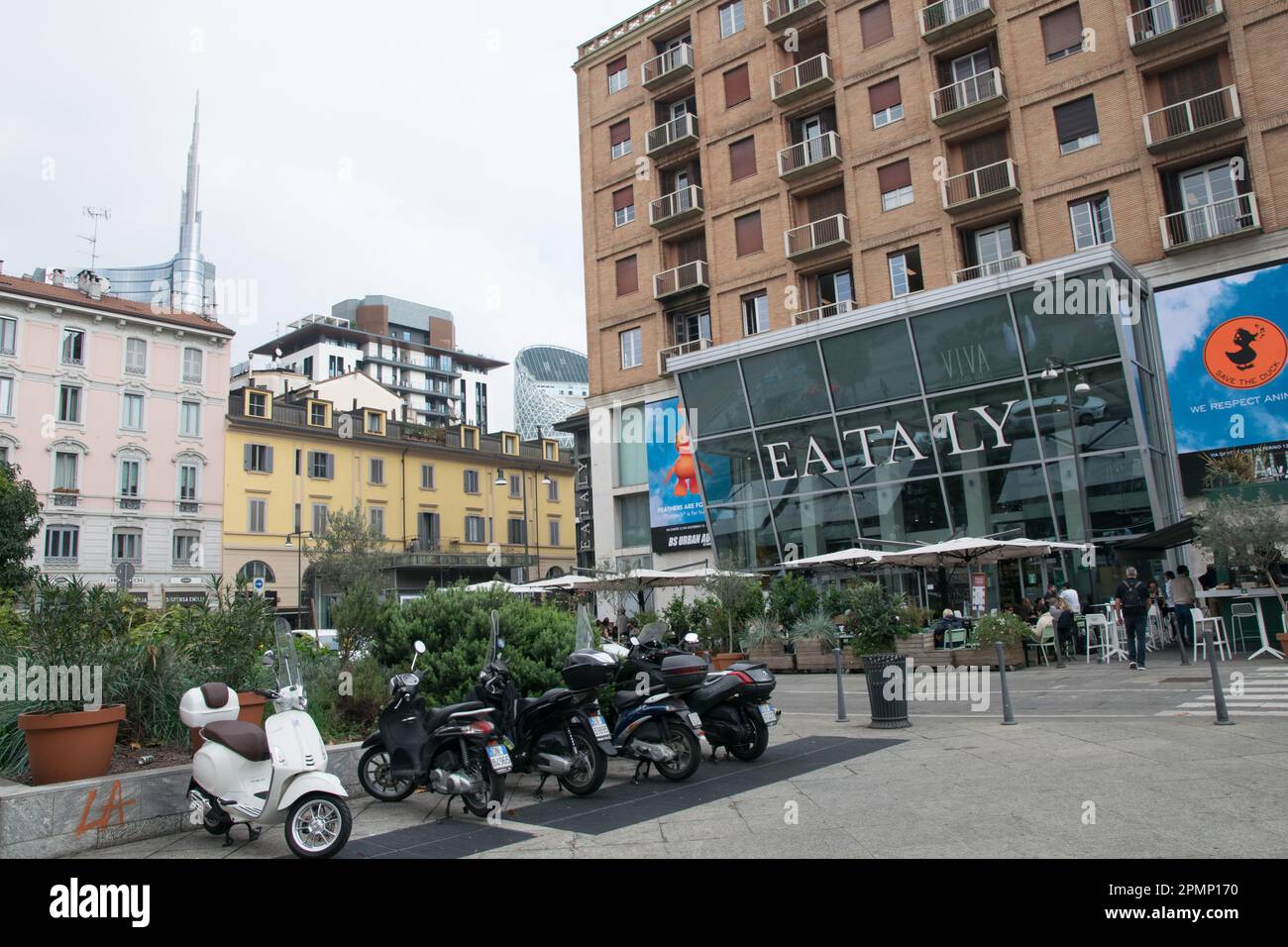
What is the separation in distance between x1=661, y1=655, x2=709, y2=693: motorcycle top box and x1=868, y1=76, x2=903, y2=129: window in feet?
86.2

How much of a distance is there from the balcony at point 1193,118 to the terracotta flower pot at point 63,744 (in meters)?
27.2

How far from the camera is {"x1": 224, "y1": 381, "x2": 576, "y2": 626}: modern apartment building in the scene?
46688 millimetres

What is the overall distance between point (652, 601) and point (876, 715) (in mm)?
23064

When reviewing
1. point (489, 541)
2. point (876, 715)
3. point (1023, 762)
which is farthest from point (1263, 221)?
point (489, 541)

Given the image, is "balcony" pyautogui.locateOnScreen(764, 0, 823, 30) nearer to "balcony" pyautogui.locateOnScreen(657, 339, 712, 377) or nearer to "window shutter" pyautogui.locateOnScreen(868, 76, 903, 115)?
"window shutter" pyautogui.locateOnScreen(868, 76, 903, 115)

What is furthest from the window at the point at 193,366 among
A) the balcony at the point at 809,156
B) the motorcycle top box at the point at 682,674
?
the motorcycle top box at the point at 682,674

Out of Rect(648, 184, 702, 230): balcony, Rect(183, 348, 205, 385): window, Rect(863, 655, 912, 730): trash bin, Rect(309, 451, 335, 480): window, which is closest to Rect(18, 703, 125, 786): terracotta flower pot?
Rect(863, 655, 912, 730): trash bin

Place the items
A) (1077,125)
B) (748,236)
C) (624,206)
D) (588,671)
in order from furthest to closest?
(624,206)
(748,236)
(1077,125)
(588,671)

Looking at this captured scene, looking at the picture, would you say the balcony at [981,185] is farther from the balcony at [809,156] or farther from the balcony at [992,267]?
the balcony at [809,156]

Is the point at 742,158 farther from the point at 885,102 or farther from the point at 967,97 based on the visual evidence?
the point at 967,97

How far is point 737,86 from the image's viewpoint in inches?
1346

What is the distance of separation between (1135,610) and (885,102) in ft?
68.7

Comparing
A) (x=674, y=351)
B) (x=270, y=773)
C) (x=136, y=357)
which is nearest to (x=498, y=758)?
(x=270, y=773)
